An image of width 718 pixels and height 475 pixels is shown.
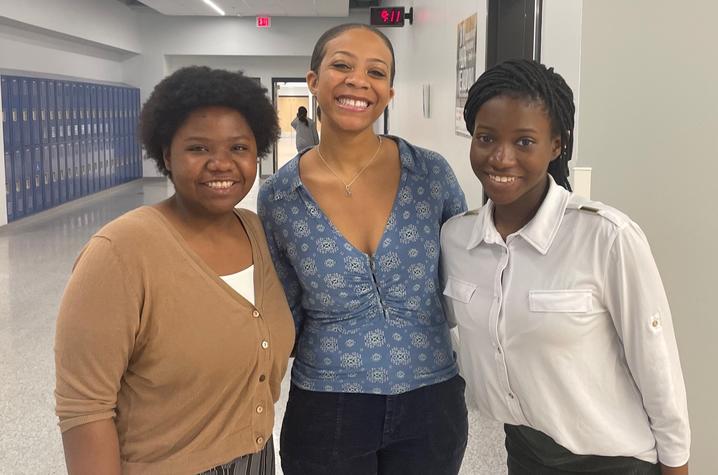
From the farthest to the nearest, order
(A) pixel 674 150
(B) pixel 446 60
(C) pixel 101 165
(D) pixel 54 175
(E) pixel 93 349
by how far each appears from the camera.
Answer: (C) pixel 101 165 → (D) pixel 54 175 → (B) pixel 446 60 → (A) pixel 674 150 → (E) pixel 93 349

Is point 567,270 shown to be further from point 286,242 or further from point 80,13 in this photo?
point 80,13

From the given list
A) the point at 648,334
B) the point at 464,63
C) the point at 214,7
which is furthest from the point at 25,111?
the point at 648,334

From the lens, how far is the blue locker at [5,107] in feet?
29.2

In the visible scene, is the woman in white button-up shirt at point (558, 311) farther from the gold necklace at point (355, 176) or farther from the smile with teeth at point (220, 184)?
the smile with teeth at point (220, 184)

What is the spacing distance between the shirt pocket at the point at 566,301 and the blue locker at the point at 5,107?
9.38 metres

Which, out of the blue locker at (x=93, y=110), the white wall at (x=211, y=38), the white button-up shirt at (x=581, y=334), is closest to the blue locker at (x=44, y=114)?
the blue locker at (x=93, y=110)

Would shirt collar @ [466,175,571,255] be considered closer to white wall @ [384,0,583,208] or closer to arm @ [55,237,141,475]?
arm @ [55,237,141,475]

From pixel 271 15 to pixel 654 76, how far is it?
13.4 m

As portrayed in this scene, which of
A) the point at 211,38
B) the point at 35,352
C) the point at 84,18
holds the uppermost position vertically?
the point at 211,38

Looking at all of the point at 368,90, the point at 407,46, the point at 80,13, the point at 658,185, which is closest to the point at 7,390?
the point at 368,90

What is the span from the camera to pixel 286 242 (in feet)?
5.48

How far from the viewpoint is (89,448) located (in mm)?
1256

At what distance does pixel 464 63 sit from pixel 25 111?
7.30 metres

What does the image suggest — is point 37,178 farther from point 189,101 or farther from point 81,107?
point 189,101
